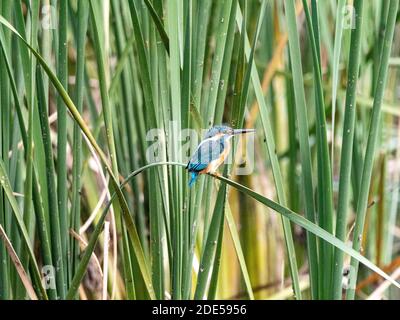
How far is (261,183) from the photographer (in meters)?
2.46

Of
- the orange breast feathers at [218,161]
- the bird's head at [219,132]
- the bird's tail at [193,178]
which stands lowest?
the bird's tail at [193,178]

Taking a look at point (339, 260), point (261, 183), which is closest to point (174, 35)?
point (339, 260)

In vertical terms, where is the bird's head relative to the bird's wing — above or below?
above

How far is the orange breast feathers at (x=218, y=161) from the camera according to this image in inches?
49.0

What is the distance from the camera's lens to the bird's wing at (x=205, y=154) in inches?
48.2

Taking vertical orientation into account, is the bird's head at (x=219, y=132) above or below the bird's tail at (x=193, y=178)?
above

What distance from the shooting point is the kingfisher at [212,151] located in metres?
1.23

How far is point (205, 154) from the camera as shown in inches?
50.1

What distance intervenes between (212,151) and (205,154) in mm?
15

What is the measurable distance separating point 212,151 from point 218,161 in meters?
0.02

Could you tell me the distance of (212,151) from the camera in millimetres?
1271

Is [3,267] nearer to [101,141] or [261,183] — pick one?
[101,141]

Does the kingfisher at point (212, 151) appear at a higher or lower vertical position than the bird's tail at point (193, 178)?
higher

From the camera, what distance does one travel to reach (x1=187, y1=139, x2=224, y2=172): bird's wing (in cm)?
122
